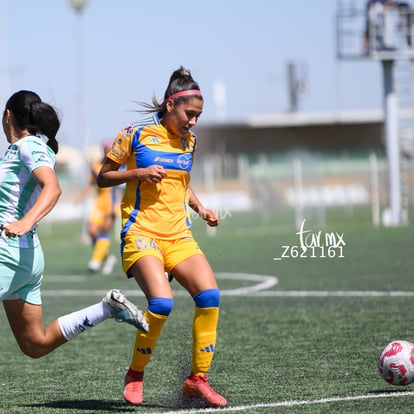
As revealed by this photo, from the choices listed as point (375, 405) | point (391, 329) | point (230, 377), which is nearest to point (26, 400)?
point (230, 377)

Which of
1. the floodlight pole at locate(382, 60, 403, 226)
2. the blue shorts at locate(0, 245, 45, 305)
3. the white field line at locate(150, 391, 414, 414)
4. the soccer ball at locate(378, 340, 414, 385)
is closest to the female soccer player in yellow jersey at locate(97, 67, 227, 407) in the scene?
the white field line at locate(150, 391, 414, 414)

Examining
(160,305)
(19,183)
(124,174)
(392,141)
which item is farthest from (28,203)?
(392,141)

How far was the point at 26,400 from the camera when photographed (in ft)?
23.0

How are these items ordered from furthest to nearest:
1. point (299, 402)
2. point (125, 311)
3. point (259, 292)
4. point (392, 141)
A: point (392, 141) → point (259, 292) → point (299, 402) → point (125, 311)

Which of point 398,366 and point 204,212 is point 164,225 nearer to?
point 204,212

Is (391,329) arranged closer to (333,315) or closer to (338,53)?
(333,315)

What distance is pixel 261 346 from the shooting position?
359 inches

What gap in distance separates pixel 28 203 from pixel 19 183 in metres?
0.13

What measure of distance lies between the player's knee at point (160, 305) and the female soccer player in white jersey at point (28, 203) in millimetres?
219

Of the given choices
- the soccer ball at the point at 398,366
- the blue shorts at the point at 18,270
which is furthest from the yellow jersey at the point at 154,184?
the soccer ball at the point at 398,366

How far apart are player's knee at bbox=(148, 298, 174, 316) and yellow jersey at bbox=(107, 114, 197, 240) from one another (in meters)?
0.45

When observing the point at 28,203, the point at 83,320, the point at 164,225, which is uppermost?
the point at 28,203

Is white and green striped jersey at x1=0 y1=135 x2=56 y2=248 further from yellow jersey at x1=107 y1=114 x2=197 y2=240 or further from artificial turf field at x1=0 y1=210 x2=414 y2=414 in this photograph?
artificial turf field at x1=0 y1=210 x2=414 y2=414

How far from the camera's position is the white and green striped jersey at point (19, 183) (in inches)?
243
